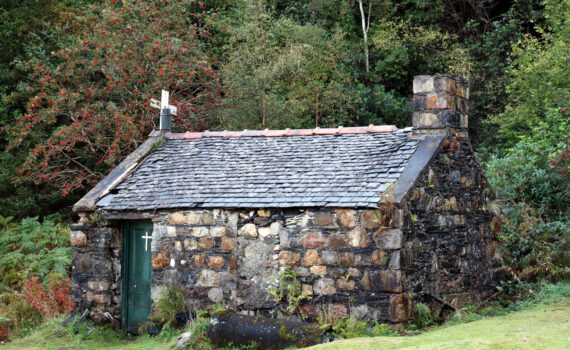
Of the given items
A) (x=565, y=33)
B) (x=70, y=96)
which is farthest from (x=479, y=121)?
(x=70, y=96)

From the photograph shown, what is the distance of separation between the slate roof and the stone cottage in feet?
0.12

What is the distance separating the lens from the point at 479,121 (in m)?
27.0

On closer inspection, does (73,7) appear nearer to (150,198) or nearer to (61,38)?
(61,38)

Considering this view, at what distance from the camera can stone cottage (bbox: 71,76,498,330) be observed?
12.6 metres

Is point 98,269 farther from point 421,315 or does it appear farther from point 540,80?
point 540,80

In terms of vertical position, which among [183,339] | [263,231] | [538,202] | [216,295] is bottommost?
[183,339]

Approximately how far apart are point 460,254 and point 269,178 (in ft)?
12.0

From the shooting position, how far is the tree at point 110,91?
70.7 ft

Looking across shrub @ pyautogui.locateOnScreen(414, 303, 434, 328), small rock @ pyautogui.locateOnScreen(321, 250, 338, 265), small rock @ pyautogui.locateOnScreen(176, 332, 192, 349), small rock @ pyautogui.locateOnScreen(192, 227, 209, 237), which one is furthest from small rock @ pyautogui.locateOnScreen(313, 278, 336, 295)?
small rock @ pyautogui.locateOnScreen(192, 227, 209, 237)

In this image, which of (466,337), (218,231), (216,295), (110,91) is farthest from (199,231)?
(110,91)

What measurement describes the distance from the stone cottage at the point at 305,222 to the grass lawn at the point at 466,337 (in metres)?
0.72

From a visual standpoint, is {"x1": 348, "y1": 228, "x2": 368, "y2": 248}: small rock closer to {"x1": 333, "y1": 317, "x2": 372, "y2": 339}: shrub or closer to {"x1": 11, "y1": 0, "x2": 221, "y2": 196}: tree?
{"x1": 333, "y1": 317, "x2": 372, "y2": 339}: shrub

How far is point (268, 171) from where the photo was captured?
47.5ft

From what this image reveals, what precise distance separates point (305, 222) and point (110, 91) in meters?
11.1
